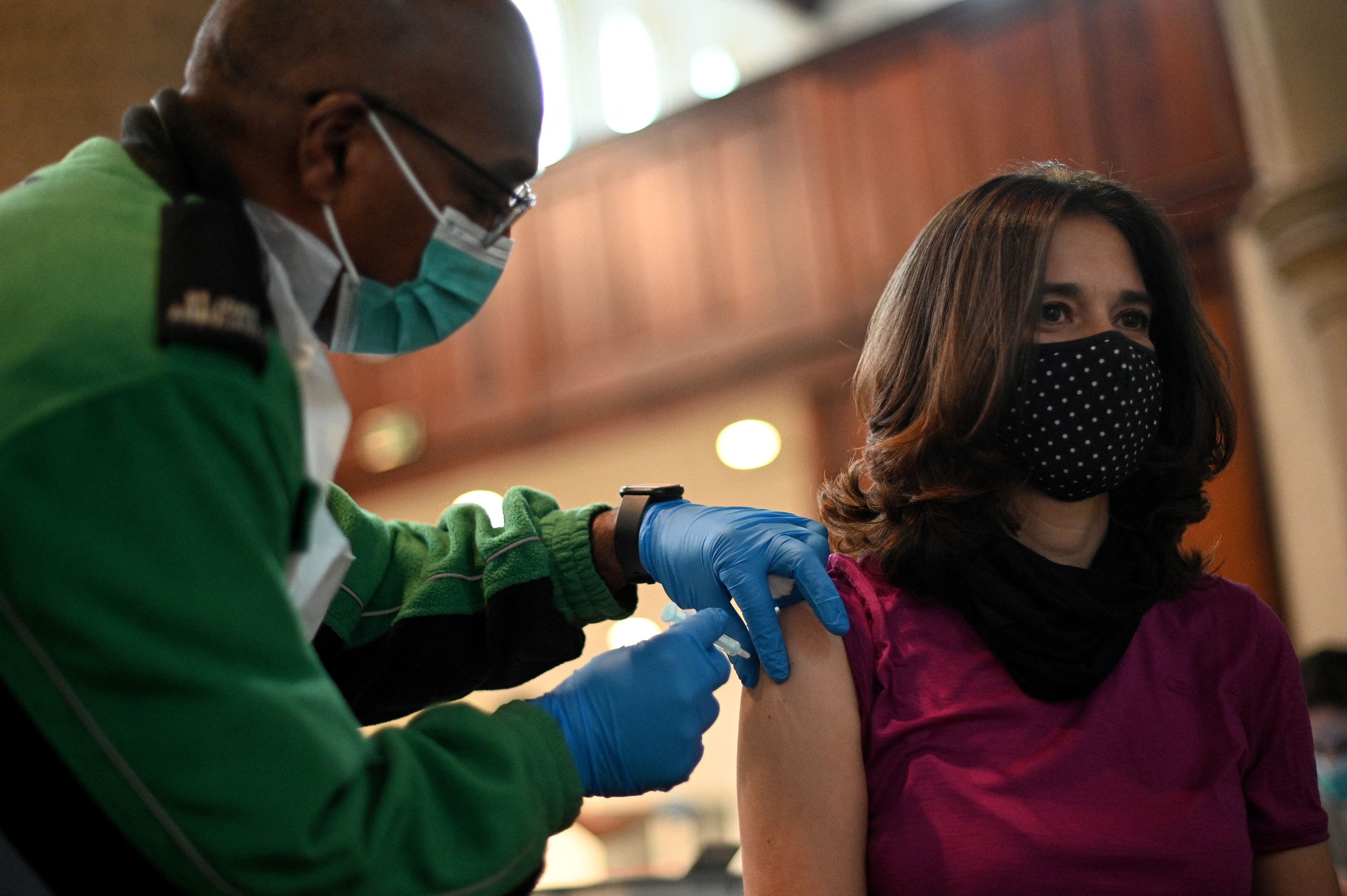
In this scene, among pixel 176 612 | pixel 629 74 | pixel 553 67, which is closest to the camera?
pixel 176 612

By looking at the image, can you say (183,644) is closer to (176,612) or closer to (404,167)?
(176,612)

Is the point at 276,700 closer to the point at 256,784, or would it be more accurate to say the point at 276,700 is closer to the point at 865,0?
the point at 256,784

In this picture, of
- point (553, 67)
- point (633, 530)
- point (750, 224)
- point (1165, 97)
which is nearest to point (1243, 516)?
point (1165, 97)

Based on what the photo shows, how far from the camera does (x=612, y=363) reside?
6.16 meters

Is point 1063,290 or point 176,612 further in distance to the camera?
point 1063,290

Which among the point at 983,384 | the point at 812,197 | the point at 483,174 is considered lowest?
the point at 983,384

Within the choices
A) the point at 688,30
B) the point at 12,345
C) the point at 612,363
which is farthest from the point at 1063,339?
the point at 688,30

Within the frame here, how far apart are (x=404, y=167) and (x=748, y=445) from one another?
449cm

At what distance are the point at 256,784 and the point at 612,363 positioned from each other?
533cm

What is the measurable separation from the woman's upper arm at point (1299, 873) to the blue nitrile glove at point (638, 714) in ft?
2.82

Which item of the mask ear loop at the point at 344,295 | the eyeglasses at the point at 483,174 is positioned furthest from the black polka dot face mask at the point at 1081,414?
the mask ear loop at the point at 344,295

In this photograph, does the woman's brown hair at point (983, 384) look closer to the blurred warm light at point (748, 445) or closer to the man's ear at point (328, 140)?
the man's ear at point (328, 140)

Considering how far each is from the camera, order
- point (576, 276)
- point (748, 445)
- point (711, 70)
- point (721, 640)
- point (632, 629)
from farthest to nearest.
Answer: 1. point (711, 70)
2. point (576, 276)
3. point (632, 629)
4. point (748, 445)
5. point (721, 640)

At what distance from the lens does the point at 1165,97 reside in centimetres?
459
